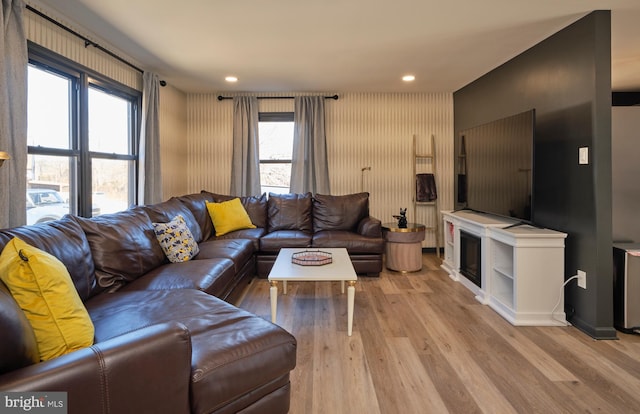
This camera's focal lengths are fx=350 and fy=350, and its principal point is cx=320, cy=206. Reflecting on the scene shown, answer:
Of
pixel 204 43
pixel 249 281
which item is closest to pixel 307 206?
pixel 249 281

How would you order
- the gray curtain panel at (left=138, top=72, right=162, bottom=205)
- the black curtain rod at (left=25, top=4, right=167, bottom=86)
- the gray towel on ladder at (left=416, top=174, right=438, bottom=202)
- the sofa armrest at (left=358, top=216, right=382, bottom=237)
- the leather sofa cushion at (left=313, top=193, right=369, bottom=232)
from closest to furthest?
1. the black curtain rod at (left=25, top=4, right=167, bottom=86)
2. the gray curtain panel at (left=138, top=72, right=162, bottom=205)
3. the sofa armrest at (left=358, top=216, right=382, bottom=237)
4. the leather sofa cushion at (left=313, top=193, right=369, bottom=232)
5. the gray towel on ladder at (left=416, top=174, right=438, bottom=202)

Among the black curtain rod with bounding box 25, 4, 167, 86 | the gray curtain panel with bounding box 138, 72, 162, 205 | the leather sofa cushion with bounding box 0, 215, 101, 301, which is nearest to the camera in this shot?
the leather sofa cushion with bounding box 0, 215, 101, 301

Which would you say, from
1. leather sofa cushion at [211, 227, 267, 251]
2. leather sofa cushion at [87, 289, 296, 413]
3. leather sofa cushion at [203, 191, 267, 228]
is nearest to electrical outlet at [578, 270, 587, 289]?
leather sofa cushion at [87, 289, 296, 413]

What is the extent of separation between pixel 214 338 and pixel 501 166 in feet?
9.89

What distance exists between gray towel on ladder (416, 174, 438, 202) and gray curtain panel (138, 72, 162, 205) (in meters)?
3.45

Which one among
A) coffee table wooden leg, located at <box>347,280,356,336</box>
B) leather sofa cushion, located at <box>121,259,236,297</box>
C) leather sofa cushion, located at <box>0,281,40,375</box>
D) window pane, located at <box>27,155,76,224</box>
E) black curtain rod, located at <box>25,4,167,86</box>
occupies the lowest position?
coffee table wooden leg, located at <box>347,280,356,336</box>

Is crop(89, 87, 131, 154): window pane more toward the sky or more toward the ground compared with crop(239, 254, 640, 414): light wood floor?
more toward the sky

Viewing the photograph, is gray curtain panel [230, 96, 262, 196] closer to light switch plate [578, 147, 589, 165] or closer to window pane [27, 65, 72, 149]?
window pane [27, 65, 72, 149]

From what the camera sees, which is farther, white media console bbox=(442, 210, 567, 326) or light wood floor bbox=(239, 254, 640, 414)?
white media console bbox=(442, 210, 567, 326)

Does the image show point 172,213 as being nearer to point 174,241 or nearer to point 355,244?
point 174,241

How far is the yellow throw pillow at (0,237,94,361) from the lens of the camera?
1217 mm

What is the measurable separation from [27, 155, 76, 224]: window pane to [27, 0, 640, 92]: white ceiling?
1116mm

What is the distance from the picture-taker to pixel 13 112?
219 centimetres

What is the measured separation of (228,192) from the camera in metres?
5.29
